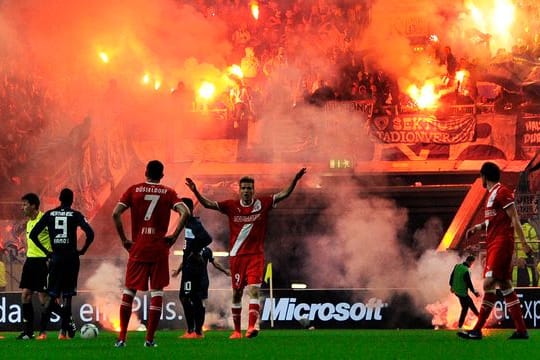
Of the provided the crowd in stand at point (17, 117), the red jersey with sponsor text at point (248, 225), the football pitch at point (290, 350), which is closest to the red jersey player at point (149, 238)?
the football pitch at point (290, 350)

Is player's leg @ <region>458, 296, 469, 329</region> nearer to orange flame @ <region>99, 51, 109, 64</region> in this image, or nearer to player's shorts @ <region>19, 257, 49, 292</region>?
player's shorts @ <region>19, 257, 49, 292</region>

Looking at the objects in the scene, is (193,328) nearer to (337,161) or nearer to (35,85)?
(337,161)

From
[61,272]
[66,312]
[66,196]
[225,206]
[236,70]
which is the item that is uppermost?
[236,70]

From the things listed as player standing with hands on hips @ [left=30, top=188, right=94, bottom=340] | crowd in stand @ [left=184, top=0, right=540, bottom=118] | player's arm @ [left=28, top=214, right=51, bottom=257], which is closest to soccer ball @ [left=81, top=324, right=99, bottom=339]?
player standing with hands on hips @ [left=30, top=188, right=94, bottom=340]

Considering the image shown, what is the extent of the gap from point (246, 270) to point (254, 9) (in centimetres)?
1758

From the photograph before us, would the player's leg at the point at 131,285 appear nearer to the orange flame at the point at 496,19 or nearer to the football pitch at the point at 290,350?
the football pitch at the point at 290,350

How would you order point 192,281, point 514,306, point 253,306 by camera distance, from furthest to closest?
point 192,281, point 253,306, point 514,306

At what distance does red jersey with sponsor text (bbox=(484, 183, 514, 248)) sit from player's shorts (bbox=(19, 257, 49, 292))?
18.1ft

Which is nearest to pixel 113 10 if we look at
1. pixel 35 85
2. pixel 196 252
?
pixel 35 85

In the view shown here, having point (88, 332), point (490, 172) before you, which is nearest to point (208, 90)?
point (88, 332)

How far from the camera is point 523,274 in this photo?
84.7 ft

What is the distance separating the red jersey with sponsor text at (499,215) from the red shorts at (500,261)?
0.24 ft

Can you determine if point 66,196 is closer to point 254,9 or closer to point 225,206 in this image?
point 225,206

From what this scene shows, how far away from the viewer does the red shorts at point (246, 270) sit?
13.1 m
